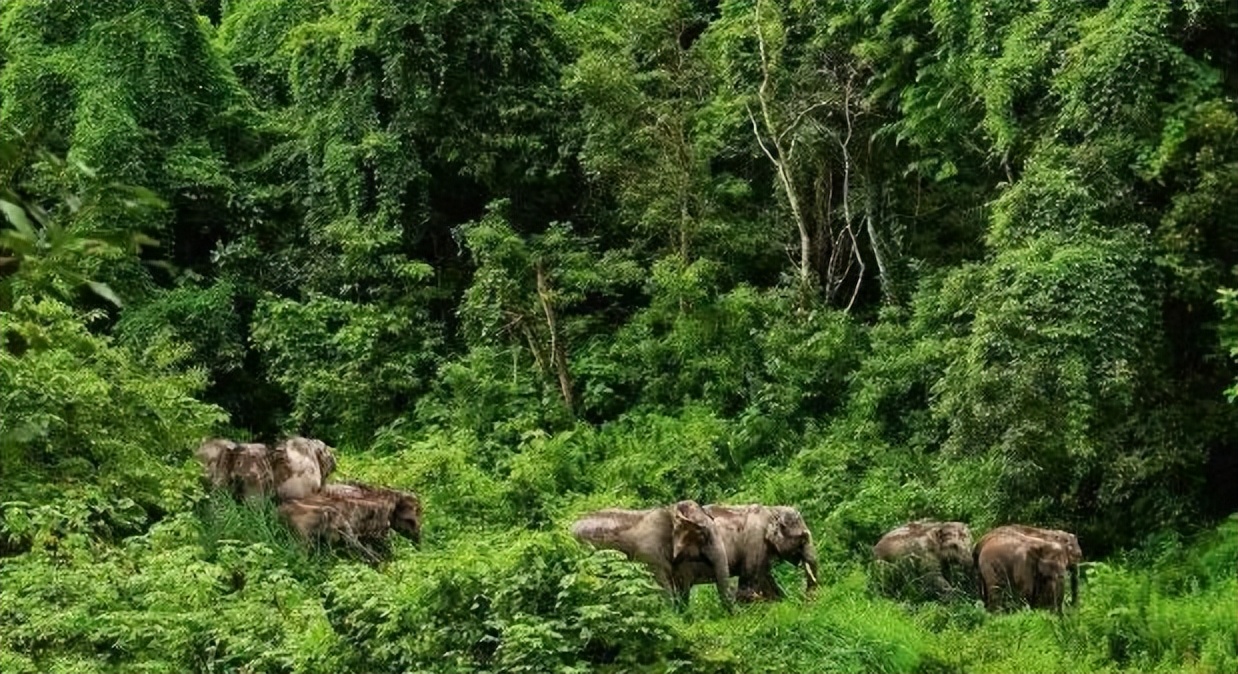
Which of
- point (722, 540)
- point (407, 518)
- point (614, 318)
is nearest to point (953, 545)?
point (722, 540)

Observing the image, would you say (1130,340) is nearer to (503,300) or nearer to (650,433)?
(650,433)

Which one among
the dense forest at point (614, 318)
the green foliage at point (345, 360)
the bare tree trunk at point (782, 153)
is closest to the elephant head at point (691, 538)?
the dense forest at point (614, 318)

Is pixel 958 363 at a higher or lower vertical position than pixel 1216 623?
higher

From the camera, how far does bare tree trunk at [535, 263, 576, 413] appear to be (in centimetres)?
1520

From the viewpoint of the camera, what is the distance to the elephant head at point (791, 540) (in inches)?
369

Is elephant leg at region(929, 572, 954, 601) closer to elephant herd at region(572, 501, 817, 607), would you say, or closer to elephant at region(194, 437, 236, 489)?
elephant herd at region(572, 501, 817, 607)

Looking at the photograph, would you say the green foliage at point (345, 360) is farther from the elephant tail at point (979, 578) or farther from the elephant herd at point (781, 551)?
the elephant tail at point (979, 578)

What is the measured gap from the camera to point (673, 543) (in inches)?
346

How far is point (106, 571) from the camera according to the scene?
7.60 metres

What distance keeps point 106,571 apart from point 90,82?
12.2 meters

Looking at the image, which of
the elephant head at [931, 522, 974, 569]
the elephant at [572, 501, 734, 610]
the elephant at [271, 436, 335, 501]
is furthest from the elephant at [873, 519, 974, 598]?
the elephant at [271, 436, 335, 501]

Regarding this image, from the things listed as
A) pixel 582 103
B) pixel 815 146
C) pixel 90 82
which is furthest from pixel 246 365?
pixel 815 146

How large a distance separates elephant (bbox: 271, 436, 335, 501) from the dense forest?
53 cm

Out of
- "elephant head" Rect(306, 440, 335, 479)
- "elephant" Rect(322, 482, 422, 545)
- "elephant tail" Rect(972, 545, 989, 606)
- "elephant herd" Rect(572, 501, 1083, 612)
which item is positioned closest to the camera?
"elephant herd" Rect(572, 501, 1083, 612)
